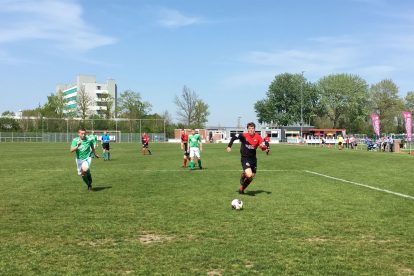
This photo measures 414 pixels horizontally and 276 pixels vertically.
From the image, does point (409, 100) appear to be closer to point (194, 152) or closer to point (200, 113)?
point (200, 113)

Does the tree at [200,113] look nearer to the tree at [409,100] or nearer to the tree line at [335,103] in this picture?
the tree line at [335,103]

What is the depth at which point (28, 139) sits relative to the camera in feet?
268

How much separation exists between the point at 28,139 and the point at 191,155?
6872 centimetres

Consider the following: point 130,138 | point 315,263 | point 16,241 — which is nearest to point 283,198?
point 315,263

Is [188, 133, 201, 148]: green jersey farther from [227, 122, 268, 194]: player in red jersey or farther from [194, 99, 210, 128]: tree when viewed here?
[194, 99, 210, 128]: tree

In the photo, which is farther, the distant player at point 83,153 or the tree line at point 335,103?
the tree line at point 335,103

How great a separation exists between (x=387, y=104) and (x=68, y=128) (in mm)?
76723

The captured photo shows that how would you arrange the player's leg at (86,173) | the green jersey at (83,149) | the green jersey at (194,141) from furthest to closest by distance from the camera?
the green jersey at (194,141) < the green jersey at (83,149) < the player's leg at (86,173)

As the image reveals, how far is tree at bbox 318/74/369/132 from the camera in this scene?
364 ft

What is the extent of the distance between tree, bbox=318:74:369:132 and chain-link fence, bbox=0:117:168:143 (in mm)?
50399

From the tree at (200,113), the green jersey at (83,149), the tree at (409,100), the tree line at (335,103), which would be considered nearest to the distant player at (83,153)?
the green jersey at (83,149)

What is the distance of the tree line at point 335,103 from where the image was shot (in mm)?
110125

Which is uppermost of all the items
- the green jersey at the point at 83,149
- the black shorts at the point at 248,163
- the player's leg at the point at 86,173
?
the green jersey at the point at 83,149

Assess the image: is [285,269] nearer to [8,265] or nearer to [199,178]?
A: [8,265]
